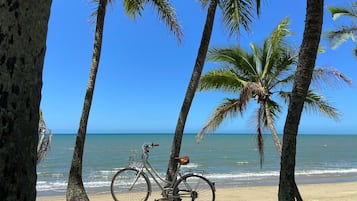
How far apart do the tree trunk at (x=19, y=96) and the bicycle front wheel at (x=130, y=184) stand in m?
5.73

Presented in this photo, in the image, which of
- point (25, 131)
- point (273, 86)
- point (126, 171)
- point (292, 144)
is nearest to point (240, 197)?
point (273, 86)

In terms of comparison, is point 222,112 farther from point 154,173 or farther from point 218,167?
point 218,167

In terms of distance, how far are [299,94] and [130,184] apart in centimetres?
436

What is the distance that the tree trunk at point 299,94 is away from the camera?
15.7 ft

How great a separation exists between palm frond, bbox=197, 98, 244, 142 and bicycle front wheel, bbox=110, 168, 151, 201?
12.5 feet

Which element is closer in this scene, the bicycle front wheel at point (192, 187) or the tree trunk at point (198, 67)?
the bicycle front wheel at point (192, 187)

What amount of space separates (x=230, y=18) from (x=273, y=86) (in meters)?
2.81

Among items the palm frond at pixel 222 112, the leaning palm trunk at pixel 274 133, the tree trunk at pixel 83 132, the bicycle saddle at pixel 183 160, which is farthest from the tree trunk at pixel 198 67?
the palm frond at pixel 222 112

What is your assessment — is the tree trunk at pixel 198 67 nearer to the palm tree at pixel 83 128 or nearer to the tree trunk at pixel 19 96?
the palm tree at pixel 83 128

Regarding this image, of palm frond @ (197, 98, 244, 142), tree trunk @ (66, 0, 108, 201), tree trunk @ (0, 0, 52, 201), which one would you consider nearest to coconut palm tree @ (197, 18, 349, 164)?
palm frond @ (197, 98, 244, 142)

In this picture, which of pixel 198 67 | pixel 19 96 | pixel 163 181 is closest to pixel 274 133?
pixel 198 67

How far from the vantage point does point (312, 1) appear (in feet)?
16.2

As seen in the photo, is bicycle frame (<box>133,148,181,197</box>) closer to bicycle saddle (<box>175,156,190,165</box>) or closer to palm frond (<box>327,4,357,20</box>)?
bicycle saddle (<box>175,156,190,165</box>)

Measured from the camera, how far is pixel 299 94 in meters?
4.90
